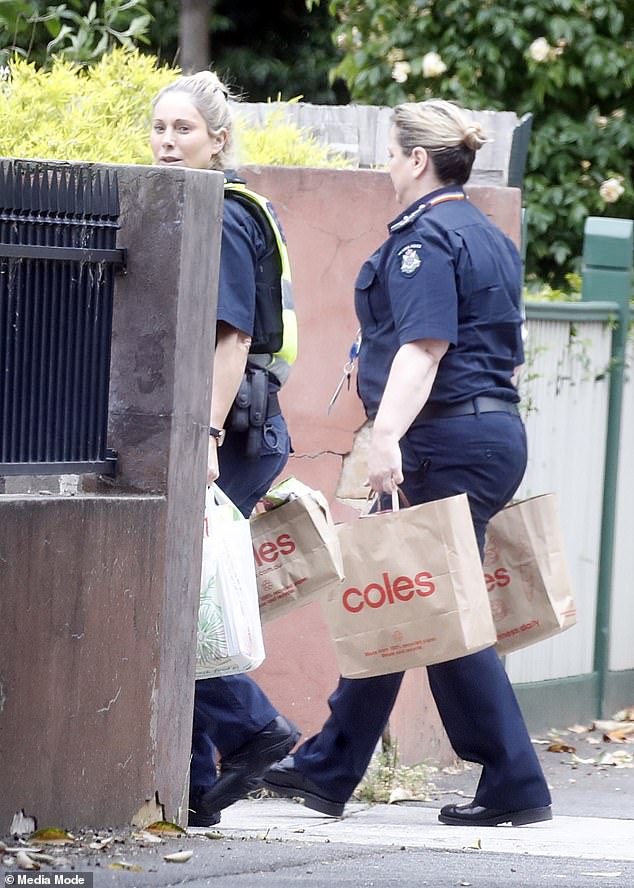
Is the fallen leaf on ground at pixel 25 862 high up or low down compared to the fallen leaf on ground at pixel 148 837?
up

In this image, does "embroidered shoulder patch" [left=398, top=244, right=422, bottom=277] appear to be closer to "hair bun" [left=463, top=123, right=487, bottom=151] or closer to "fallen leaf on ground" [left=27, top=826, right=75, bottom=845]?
"hair bun" [left=463, top=123, right=487, bottom=151]

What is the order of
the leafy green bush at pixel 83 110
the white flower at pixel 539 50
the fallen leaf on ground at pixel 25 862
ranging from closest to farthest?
the fallen leaf on ground at pixel 25 862 < the leafy green bush at pixel 83 110 < the white flower at pixel 539 50

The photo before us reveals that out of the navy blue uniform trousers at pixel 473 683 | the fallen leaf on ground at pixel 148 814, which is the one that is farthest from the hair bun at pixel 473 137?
the fallen leaf on ground at pixel 148 814

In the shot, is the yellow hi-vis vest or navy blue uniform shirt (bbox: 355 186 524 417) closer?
the yellow hi-vis vest

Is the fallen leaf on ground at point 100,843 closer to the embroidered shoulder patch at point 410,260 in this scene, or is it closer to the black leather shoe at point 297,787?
the black leather shoe at point 297,787

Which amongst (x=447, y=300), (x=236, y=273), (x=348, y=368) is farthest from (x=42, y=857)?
(x=348, y=368)

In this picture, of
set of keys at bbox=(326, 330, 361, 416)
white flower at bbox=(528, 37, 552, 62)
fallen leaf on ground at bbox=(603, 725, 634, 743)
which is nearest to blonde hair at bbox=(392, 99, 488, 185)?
set of keys at bbox=(326, 330, 361, 416)

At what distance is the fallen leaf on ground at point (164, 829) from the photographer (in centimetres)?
387

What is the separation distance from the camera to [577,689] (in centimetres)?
723

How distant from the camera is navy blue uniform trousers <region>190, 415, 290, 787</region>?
452 cm

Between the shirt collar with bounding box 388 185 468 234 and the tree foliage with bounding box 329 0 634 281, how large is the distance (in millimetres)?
5860

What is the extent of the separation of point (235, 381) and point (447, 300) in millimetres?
720

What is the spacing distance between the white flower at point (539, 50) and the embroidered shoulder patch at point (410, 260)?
6.09 meters

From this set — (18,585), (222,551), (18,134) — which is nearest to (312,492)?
(222,551)
